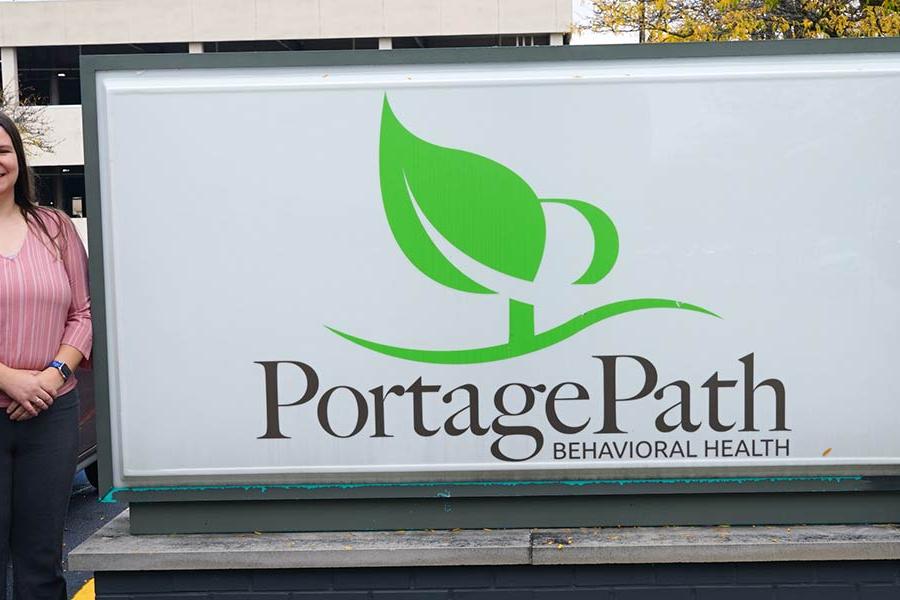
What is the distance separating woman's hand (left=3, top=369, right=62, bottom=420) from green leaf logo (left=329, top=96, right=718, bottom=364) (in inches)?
48.9

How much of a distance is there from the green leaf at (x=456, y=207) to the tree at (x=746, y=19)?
7732 millimetres

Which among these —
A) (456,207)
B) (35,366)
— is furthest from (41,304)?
(456,207)

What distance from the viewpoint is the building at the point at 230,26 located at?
1496 inches

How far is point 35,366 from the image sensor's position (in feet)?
11.0

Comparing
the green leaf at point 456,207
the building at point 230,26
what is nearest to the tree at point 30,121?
A: the building at point 230,26

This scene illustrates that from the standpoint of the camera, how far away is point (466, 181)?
337 centimetres

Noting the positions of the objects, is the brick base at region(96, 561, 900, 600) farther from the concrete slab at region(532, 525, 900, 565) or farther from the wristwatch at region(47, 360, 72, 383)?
the wristwatch at region(47, 360, 72, 383)

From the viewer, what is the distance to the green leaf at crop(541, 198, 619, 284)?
336 centimetres

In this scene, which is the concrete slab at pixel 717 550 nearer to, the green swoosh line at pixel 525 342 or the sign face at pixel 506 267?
the sign face at pixel 506 267

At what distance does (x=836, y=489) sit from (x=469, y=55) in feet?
6.36

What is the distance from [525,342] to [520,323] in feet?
0.22

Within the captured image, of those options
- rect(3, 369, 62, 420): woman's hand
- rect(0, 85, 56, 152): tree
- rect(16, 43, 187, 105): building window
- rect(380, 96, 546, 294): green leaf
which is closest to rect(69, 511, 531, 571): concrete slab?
rect(3, 369, 62, 420): woman's hand

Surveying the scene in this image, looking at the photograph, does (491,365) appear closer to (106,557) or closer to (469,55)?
(469,55)

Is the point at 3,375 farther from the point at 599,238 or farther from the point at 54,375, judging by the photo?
the point at 599,238
